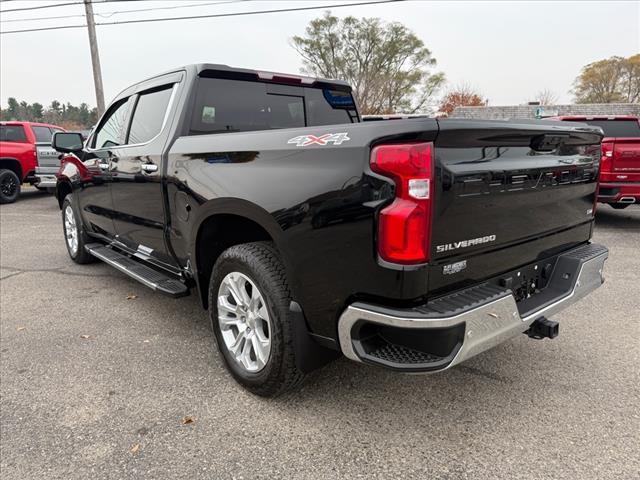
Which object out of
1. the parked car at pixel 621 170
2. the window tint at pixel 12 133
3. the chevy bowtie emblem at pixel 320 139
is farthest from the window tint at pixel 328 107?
the window tint at pixel 12 133

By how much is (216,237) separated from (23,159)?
11.2m

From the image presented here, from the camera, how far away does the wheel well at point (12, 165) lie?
11477 millimetres

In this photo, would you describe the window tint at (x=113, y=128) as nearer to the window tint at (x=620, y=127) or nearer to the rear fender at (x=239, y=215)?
the rear fender at (x=239, y=215)

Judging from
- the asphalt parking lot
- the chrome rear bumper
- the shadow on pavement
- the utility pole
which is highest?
the utility pole

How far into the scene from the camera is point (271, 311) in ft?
7.90

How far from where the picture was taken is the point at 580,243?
3.03 meters

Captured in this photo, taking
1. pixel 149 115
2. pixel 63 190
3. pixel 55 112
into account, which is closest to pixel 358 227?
pixel 149 115

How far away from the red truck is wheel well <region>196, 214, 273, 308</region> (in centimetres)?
962

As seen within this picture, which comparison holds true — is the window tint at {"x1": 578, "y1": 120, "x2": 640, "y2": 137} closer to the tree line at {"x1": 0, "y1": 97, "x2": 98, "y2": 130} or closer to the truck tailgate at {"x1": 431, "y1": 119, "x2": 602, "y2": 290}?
the truck tailgate at {"x1": 431, "y1": 119, "x2": 602, "y2": 290}

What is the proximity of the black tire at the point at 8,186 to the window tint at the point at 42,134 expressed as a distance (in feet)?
3.69

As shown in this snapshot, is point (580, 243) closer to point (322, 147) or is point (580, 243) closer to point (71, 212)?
point (322, 147)

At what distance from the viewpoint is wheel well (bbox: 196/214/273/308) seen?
287 cm

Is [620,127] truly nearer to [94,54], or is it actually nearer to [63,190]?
[63,190]

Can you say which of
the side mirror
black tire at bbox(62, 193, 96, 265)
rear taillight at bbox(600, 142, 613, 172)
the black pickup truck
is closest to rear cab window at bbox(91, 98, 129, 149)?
the side mirror
